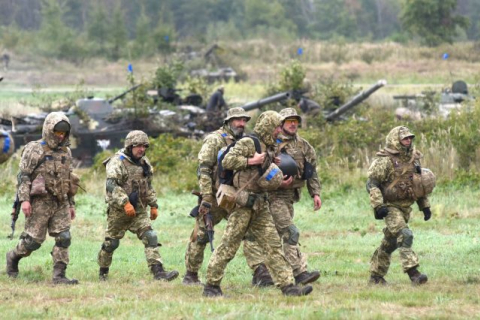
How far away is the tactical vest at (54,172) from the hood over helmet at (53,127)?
7 centimetres

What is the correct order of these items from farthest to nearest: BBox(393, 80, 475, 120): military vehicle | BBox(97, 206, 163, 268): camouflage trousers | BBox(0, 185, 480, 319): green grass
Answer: BBox(393, 80, 475, 120): military vehicle, BBox(97, 206, 163, 268): camouflage trousers, BBox(0, 185, 480, 319): green grass

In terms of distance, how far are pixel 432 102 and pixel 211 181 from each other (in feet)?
67.4

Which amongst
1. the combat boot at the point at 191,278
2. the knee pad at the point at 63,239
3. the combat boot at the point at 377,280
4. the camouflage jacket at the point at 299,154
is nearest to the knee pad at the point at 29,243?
the knee pad at the point at 63,239

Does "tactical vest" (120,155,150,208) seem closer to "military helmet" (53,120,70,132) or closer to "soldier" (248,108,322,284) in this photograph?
"military helmet" (53,120,70,132)

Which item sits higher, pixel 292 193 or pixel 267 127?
pixel 267 127

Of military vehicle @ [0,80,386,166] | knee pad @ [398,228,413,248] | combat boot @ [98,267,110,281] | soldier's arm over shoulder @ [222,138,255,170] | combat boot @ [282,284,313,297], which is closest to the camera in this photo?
soldier's arm over shoulder @ [222,138,255,170]

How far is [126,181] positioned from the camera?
12.7m

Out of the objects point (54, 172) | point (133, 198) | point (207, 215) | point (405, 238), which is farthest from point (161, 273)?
point (405, 238)

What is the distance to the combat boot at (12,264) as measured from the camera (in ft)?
42.2

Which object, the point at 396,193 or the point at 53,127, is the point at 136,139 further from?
the point at 396,193

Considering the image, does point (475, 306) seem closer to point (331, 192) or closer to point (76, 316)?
point (76, 316)

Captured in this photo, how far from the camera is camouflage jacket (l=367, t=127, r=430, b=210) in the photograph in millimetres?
12089

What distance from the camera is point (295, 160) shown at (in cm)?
1256

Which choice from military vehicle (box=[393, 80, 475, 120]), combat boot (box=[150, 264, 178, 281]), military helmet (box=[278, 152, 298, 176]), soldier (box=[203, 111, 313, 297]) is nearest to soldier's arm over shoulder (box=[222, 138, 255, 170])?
soldier (box=[203, 111, 313, 297])
